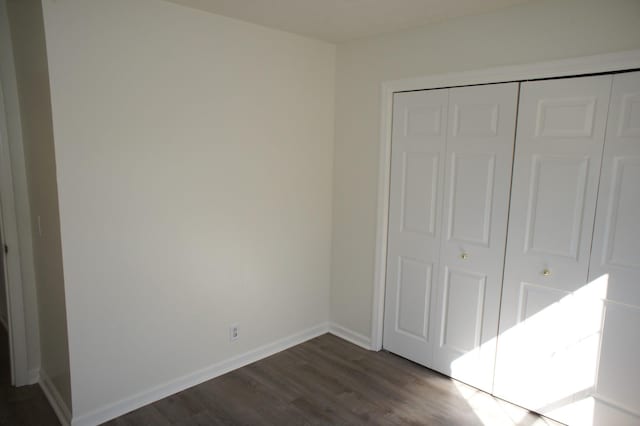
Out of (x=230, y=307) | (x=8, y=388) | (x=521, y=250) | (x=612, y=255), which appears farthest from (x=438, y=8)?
(x=8, y=388)

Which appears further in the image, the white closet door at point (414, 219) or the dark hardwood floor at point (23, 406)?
the white closet door at point (414, 219)

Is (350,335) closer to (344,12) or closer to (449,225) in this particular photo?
(449,225)

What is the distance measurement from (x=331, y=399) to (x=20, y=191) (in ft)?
7.88

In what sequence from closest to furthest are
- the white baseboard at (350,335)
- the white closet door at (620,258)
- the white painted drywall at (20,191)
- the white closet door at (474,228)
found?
the white closet door at (620,258)
the white painted drywall at (20,191)
the white closet door at (474,228)
the white baseboard at (350,335)

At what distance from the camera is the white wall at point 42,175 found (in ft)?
6.95

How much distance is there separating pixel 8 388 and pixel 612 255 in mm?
3781

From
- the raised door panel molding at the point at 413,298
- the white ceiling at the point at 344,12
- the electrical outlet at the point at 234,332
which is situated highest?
the white ceiling at the point at 344,12

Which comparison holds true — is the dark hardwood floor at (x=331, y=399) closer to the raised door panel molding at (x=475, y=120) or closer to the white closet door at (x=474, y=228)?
the white closet door at (x=474, y=228)

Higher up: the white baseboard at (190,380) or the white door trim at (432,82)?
the white door trim at (432,82)

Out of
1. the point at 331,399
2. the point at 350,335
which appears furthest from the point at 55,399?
the point at 350,335

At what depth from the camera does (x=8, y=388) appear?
2652 mm

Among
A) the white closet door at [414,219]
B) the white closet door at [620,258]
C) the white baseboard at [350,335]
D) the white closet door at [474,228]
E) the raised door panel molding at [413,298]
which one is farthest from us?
the white baseboard at [350,335]

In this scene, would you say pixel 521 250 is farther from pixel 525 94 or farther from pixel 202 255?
pixel 202 255

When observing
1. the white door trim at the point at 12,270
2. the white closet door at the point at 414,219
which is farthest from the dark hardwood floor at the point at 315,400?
the white closet door at the point at 414,219
